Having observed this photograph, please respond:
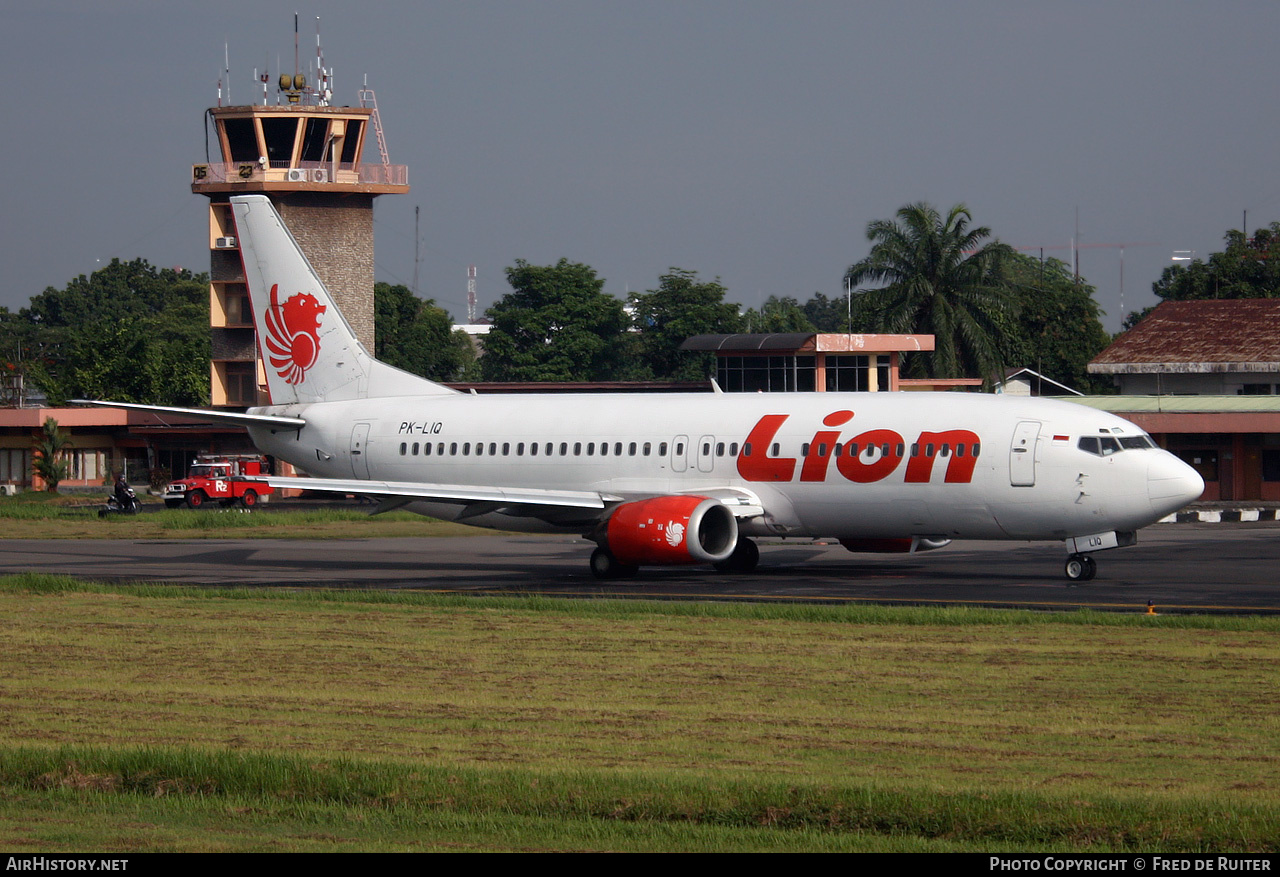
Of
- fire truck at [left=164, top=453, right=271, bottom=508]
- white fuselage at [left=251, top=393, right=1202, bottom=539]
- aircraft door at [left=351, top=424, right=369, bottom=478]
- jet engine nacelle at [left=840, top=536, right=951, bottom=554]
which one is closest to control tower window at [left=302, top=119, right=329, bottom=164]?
fire truck at [left=164, top=453, right=271, bottom=508]

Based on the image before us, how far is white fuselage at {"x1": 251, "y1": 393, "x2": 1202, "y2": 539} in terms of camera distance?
29766 mm

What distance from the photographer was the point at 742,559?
1345 inches

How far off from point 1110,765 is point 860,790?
257cm

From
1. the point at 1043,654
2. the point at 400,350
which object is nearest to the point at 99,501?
the point at 1043,654

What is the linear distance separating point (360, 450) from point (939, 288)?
52280 mm

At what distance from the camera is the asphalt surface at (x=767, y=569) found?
27969mm

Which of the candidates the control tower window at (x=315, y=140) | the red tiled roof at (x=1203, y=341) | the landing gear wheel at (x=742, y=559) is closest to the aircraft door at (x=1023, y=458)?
the landing gear wheel at (x=742, y=559)

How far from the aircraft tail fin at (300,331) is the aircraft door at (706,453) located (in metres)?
8.85

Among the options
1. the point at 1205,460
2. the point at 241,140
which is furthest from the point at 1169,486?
the point at 241,140

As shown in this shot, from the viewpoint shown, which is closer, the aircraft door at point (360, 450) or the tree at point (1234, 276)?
the aircraft door at point (360, 450)

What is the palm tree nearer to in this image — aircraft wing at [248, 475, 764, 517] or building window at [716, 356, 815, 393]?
building window at [716, 356, 815, 393]

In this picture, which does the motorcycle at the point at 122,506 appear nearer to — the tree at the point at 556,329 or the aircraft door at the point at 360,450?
the aircraft door at the point at 360,450

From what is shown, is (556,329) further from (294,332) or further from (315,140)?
(294,332)

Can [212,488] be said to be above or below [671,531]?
below
